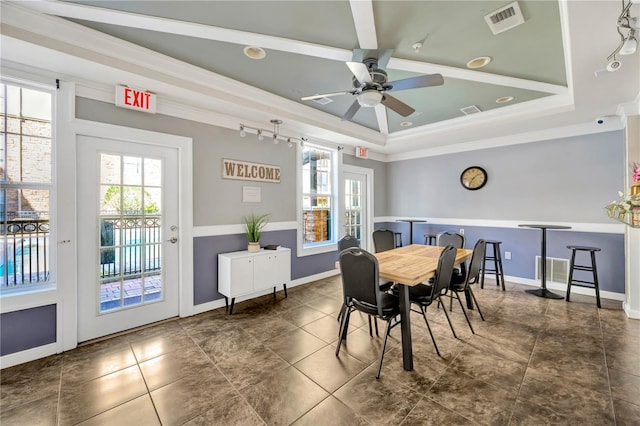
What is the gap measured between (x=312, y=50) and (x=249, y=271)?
263 cm

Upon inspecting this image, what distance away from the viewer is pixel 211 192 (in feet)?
11.6

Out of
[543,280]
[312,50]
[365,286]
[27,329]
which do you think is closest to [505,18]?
[312,50]

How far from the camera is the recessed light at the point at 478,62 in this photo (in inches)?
103

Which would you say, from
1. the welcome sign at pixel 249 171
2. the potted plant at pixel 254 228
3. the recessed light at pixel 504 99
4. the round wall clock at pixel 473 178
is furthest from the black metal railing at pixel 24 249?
the round wall clock at pixel 473 178

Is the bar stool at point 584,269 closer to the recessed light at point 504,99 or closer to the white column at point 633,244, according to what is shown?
the white column at point 633,244

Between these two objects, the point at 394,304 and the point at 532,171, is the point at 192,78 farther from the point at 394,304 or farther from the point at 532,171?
the point at 532,171

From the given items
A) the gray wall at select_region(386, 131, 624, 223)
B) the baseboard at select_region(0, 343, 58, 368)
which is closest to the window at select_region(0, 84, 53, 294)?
the baseboard at select_region(0, 343, 58, 368)

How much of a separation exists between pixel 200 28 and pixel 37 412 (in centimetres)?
300

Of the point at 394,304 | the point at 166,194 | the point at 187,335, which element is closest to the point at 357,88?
the point at 394,304

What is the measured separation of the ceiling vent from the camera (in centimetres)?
196

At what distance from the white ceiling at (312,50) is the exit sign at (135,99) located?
0.13m

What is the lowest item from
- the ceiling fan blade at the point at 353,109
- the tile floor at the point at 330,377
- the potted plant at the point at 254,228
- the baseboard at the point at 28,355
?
the tile floor at the point at 330,377

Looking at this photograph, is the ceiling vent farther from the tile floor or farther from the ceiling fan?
the tile floor

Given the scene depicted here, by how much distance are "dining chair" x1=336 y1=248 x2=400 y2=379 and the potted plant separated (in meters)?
1.74
